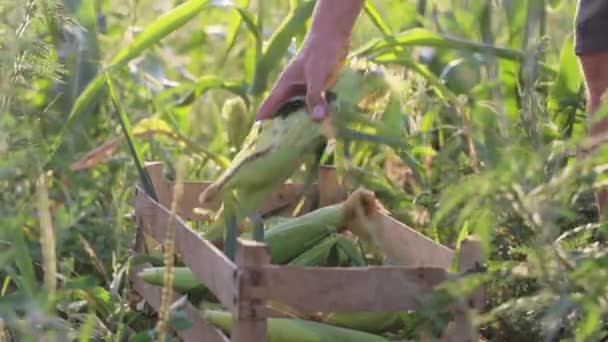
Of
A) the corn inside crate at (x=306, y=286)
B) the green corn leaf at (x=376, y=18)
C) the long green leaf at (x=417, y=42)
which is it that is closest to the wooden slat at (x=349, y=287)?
the corn inside crate at (x=306, y=286)

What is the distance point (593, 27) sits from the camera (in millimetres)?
2453

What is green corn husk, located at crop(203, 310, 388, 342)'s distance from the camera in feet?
7.09

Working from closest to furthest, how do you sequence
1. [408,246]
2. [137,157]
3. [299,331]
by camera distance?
[299,331] → [408,246] → [137,157]

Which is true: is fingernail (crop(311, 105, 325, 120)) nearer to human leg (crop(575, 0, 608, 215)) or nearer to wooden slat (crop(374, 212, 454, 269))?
wooden slat (crop(374, 212, 454, 269))

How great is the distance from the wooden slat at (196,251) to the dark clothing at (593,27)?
0.84 m

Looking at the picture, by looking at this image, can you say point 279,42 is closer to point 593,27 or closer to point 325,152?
point 325,152

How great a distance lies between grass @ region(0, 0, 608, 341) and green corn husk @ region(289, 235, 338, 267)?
0.51 ft

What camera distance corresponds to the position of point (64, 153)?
11.4 feet

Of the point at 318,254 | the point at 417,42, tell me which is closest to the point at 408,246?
the point at 318,254

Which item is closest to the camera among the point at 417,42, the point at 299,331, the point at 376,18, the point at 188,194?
the point at 299,331

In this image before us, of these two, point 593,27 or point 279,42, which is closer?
point 593,27

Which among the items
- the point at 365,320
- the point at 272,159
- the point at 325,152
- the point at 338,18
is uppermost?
the point at 338,18

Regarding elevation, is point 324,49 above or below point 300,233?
above

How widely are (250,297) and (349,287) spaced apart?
16 centimetres
